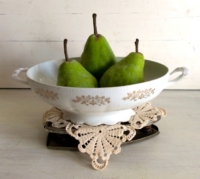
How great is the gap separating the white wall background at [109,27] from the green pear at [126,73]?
0.97 ft

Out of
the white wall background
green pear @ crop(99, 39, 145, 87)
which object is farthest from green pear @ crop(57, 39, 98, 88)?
the white wall background

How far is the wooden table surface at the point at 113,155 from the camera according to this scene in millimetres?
421

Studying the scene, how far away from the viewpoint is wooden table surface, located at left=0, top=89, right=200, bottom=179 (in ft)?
1.38

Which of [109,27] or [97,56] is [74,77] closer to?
[97,56]

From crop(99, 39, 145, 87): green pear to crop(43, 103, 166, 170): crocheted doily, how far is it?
81 millimetres

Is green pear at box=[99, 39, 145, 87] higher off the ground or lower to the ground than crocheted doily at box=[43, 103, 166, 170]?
higher

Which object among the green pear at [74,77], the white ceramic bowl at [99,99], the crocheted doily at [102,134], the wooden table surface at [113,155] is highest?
the green pear at [74,77]

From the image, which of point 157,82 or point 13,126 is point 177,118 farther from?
point 13,126

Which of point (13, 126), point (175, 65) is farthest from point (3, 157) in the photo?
point (175, 65)

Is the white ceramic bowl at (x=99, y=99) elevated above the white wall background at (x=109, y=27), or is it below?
below

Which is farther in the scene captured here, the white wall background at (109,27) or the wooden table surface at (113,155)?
the white wall background at (109,27)

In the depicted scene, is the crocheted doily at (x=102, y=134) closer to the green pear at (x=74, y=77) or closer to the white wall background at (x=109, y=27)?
the green pear at (x=74, y=77)

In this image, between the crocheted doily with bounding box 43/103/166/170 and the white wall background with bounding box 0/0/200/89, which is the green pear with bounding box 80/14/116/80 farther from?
the white wall background with bounding box 0/0/200/89

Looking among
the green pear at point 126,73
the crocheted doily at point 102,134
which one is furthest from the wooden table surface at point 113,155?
the green pear at point 126,73
